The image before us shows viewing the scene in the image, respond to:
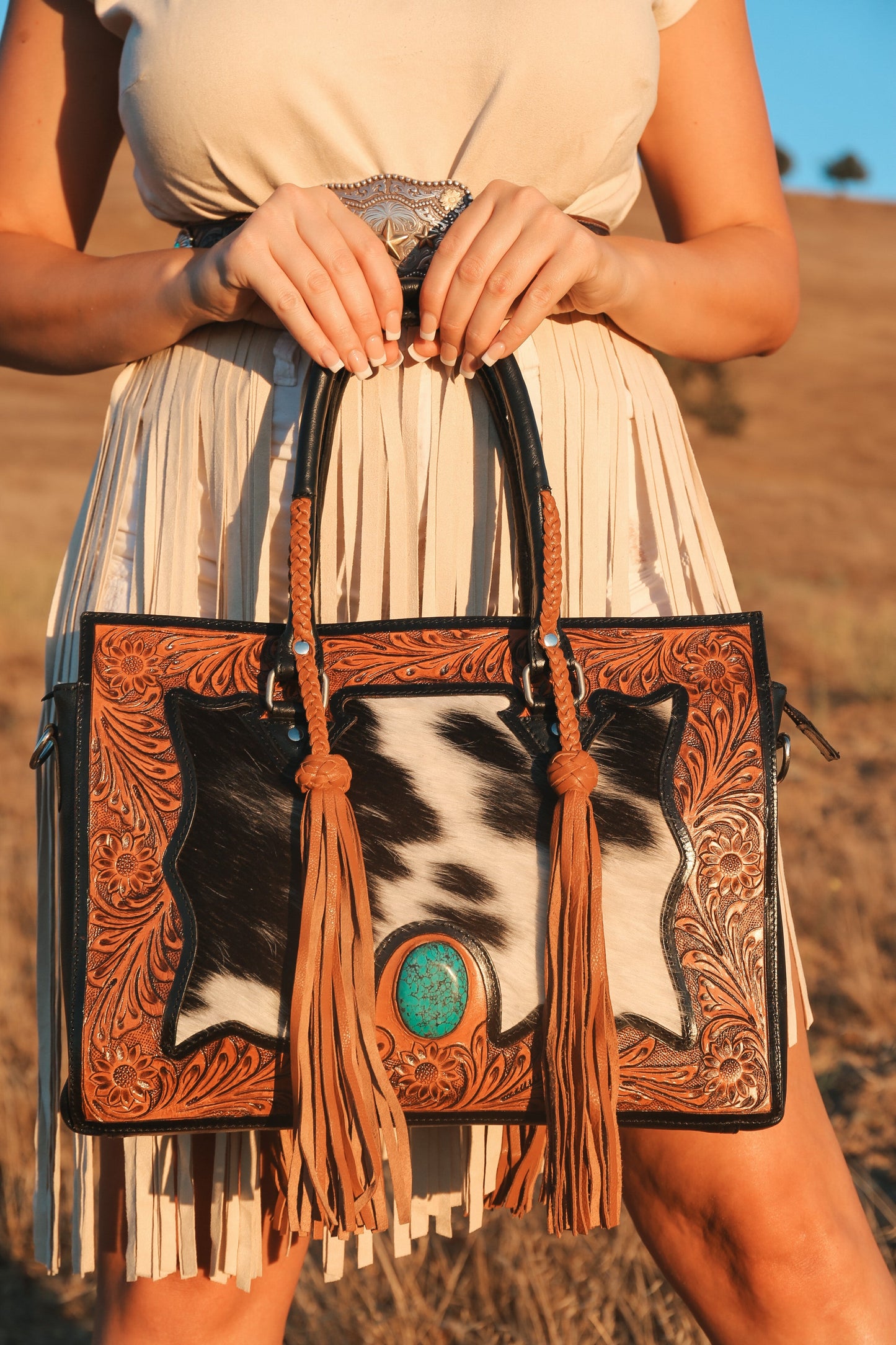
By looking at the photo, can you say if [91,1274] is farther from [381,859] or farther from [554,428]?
[554,428]

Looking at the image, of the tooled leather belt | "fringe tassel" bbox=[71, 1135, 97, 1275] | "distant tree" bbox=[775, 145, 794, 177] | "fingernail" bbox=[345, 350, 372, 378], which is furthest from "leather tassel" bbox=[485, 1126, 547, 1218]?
"distant tree" bbox=[775, 145, 794, 177]

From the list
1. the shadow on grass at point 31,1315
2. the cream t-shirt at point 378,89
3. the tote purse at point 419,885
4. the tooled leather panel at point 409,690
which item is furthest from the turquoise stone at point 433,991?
the shadow on grass at point 31,1315

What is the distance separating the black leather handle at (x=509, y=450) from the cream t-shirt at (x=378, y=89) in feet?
0.56

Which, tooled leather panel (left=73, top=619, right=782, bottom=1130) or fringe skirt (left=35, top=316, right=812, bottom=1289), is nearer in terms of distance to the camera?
tooled leather panel (left=73, top=619, right=782, bottom=1130)

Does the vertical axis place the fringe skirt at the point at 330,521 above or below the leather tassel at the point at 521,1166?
above

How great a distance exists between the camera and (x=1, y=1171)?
8.88ft

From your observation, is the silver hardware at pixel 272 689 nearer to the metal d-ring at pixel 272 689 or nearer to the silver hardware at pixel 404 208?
the metal d-ring at pixel 272 689

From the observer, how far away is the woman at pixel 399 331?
119cm

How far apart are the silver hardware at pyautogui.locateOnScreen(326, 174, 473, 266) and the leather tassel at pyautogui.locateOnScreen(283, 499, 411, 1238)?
436 millimetres

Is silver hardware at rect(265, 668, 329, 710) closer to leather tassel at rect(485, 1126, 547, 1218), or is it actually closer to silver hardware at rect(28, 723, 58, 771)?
silver hardware at rect(28, 723, 58, 771)

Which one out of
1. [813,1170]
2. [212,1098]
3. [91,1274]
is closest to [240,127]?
[212,1098]

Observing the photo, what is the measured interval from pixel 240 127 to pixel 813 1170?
3.78 feet

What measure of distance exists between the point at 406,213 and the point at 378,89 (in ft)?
0.38

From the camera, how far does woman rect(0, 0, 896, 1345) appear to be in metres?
1.19
